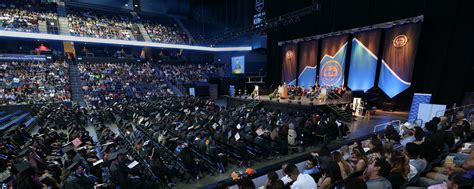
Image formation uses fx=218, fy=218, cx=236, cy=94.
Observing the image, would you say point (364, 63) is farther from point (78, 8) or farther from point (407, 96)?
point (78, 8)

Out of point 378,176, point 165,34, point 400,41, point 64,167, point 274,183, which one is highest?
point 165,34

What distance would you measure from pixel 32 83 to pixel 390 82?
88.8 ft

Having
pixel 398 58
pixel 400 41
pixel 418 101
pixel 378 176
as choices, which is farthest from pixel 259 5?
pixel 378 176

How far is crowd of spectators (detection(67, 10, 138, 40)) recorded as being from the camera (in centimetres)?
2464

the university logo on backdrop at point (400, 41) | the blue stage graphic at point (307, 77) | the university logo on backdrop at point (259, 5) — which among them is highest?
the university logo on backdrop at point (259, 5)

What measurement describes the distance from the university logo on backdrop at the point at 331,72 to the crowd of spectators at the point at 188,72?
49.6 feet

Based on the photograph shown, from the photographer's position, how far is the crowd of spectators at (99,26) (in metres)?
24.6

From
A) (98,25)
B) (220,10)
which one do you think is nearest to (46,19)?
(98,25)

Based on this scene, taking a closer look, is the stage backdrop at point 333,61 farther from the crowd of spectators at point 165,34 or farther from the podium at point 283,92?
the crowd of spectators at point 165,34

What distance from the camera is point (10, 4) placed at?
80.0ft

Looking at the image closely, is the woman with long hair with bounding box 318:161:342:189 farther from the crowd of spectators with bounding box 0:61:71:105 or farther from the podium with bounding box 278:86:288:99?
the crowd of spectators with bounding box 0:61:71:105

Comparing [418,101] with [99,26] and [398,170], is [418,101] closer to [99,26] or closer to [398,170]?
[398,170]

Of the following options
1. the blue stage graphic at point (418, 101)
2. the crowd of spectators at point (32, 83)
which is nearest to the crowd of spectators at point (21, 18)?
the crowd of spectators at point (32, 83)

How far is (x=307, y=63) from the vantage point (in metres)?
19.0
